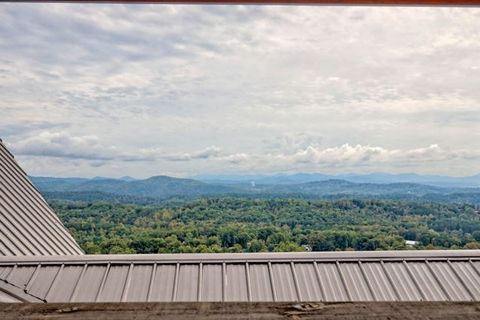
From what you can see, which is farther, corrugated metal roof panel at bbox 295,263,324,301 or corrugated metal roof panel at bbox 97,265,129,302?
corrugated metal roof panel at bbox 295,263,324,301

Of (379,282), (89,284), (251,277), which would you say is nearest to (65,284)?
(89,284)

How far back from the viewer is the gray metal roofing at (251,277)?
22.1ft

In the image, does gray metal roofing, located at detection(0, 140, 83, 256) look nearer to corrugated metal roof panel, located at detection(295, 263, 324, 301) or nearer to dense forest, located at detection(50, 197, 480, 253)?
corrugated metal roof panel, located at detection(295, 263, 324, 301)

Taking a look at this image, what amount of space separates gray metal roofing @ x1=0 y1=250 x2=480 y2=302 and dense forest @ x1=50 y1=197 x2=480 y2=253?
16668mm

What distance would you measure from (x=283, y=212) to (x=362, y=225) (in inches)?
326

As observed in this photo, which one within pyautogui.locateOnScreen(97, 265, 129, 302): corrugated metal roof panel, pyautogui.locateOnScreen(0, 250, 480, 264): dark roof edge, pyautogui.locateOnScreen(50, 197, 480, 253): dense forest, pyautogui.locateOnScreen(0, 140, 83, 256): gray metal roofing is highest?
pyautogui.locateOnScreen(0, 140, 83, 256): gray metal roofing

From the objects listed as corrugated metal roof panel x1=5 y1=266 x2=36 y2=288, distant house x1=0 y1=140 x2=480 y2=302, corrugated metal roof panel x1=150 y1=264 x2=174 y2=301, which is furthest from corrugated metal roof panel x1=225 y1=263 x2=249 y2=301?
corrugated metal roof panel x1=5 y1=266 x2=36 y2=288

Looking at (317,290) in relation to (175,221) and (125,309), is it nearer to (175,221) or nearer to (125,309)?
(125,309)

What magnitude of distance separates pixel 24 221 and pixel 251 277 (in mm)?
4859

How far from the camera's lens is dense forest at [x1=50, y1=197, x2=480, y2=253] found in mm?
29047

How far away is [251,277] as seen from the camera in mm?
7223

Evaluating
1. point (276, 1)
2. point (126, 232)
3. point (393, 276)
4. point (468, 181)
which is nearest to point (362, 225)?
point (126, 232)

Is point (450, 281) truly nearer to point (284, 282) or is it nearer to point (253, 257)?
point (284, 282)

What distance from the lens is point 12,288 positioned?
21.3 ft
